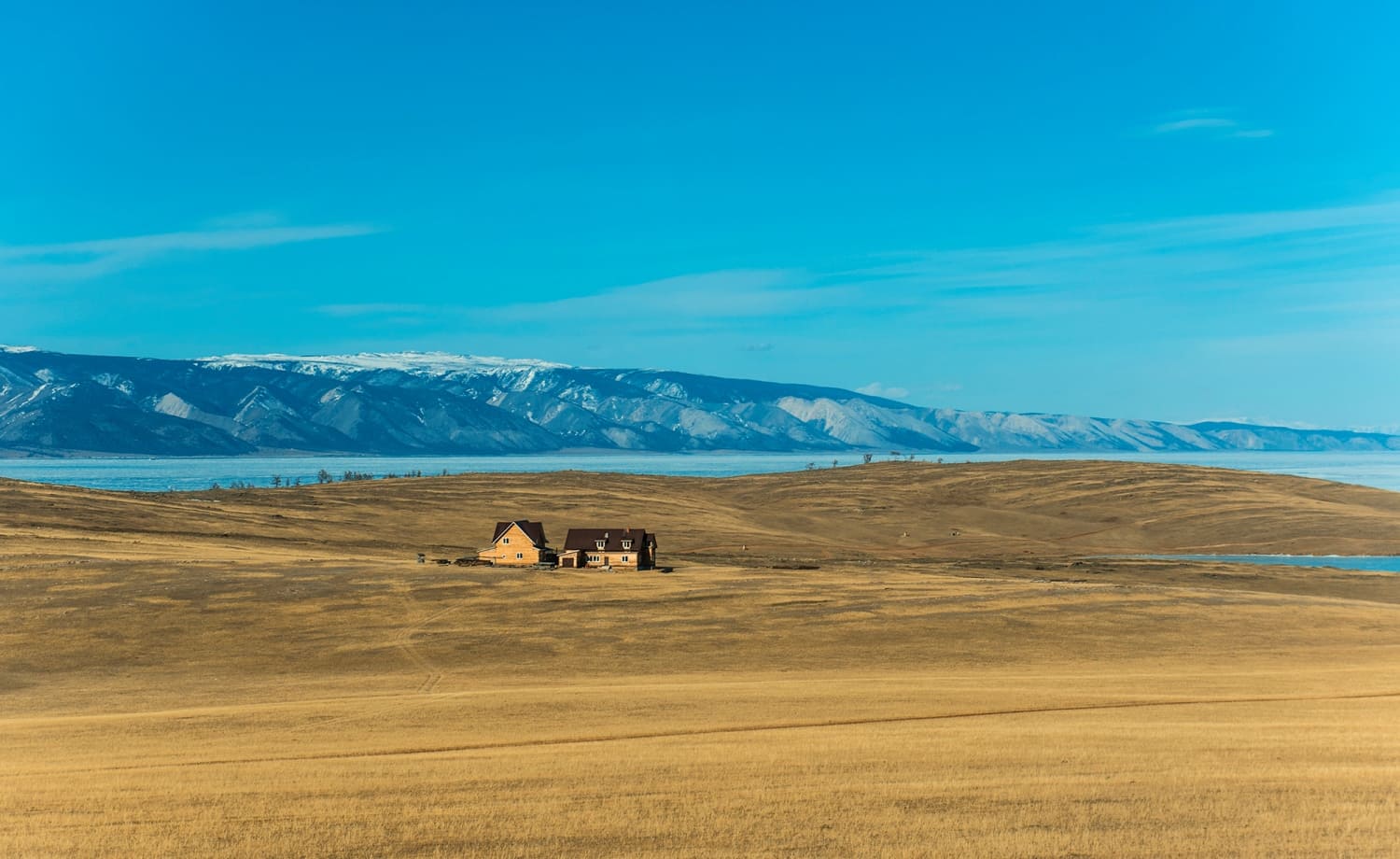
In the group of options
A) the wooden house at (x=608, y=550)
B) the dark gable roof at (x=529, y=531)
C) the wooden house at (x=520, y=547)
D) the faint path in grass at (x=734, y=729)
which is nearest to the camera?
the faint path in grass at (x=734, y=729)

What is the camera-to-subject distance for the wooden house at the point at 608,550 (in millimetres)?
98250

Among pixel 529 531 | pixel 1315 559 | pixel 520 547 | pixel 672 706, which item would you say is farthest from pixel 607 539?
pixel 1315 559

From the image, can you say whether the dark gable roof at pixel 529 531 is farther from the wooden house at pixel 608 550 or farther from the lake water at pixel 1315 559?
the lake water at pixel 1315 559

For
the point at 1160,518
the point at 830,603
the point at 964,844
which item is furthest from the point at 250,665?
the point at 1160,518

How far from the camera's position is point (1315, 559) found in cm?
13475

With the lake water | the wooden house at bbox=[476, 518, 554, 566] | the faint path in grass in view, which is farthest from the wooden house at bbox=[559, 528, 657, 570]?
the lake water

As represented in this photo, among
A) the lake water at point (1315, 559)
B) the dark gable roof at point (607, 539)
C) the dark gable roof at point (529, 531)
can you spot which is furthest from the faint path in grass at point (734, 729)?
the lake water at point (1315, 559)

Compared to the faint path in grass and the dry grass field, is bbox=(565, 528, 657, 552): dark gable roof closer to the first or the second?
the dry grass field

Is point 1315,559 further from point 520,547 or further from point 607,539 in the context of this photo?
point 520,547

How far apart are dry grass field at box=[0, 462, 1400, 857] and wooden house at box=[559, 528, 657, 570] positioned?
6.39m

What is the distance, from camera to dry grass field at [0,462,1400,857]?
2614 centimetres

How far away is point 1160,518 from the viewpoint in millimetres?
175875

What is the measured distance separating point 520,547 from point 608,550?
25.7ft

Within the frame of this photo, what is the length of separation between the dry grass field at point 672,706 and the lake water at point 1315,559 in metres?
20.8
